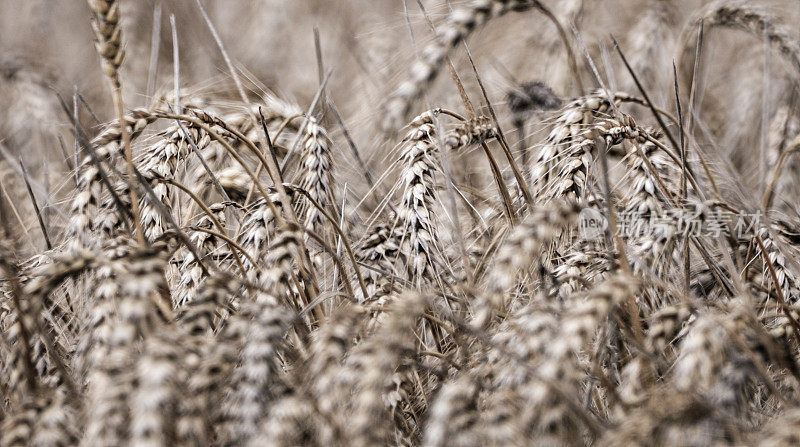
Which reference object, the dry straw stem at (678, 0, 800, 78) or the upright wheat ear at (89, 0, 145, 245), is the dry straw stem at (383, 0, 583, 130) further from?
the dry straw stem at (678, 0, 800, 78)

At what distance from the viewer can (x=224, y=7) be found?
19.3 ft

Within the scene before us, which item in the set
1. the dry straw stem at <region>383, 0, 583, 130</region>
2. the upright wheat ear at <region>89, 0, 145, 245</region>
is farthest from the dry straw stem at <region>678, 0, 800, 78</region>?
the upright wheat ear at <region>89, 0, 145, 245</region>

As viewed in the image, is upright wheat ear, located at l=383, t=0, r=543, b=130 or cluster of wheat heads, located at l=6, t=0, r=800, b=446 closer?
cluster of wheat heads, located at l=6, t=0, r=800, b=446

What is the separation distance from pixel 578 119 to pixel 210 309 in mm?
1048

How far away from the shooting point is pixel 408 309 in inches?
38.0

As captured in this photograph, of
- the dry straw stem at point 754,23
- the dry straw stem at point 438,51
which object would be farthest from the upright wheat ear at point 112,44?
the dry straw stem at point 754,23

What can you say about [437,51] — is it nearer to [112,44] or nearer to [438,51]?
[438,51]

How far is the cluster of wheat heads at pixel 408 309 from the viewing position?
36.7 inches

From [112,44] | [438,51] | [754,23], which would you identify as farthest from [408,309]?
[754,23]

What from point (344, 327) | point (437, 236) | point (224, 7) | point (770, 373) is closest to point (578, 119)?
point (437, 236)

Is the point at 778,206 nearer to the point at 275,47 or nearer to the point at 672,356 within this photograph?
the point at 672,356

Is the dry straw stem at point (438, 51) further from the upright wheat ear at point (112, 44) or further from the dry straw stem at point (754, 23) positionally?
the dry straw stem at point (754, 23)

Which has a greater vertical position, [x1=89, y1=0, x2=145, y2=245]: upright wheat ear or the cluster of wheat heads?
[x1=89, y1=0, x2=145, y2=245]: upright wheat ear

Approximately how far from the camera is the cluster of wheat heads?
931 millimetres
